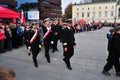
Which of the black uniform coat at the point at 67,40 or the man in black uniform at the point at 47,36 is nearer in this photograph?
the black uniform coat at the point at 67,40

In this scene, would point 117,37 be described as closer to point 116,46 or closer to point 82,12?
point 116,46

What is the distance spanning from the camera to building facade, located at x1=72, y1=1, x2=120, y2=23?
371 feet

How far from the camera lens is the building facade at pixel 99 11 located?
113 metres

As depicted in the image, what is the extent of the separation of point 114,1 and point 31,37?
11084 centimetres

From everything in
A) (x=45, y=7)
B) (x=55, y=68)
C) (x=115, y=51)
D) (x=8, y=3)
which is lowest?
(x=45, y=7)

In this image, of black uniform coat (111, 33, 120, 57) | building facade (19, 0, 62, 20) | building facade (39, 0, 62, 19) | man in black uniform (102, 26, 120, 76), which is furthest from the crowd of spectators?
building facade (39, 0, 62, 19)

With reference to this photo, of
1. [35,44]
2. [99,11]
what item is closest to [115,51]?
[35,44]

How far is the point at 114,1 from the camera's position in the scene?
115688 mm

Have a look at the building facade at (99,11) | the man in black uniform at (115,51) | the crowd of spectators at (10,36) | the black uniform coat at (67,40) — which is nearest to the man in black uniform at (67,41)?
the black uniform coat at (67,40)

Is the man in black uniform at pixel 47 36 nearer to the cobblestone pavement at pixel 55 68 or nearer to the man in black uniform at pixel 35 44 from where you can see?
the cobblestone pavement at pixel 55 68

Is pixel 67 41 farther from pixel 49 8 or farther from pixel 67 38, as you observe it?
pixel 49 8

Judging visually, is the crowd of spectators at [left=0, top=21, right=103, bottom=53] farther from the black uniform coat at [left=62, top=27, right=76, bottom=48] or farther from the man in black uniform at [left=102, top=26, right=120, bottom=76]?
the man in black uniform at [left=102, top=26, right=120, bottom=76]

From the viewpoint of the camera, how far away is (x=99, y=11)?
117125 millimetres

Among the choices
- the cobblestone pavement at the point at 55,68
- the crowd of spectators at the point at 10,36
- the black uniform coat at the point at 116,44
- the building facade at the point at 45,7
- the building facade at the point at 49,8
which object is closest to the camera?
the black uniform coat at the point at 116,44
